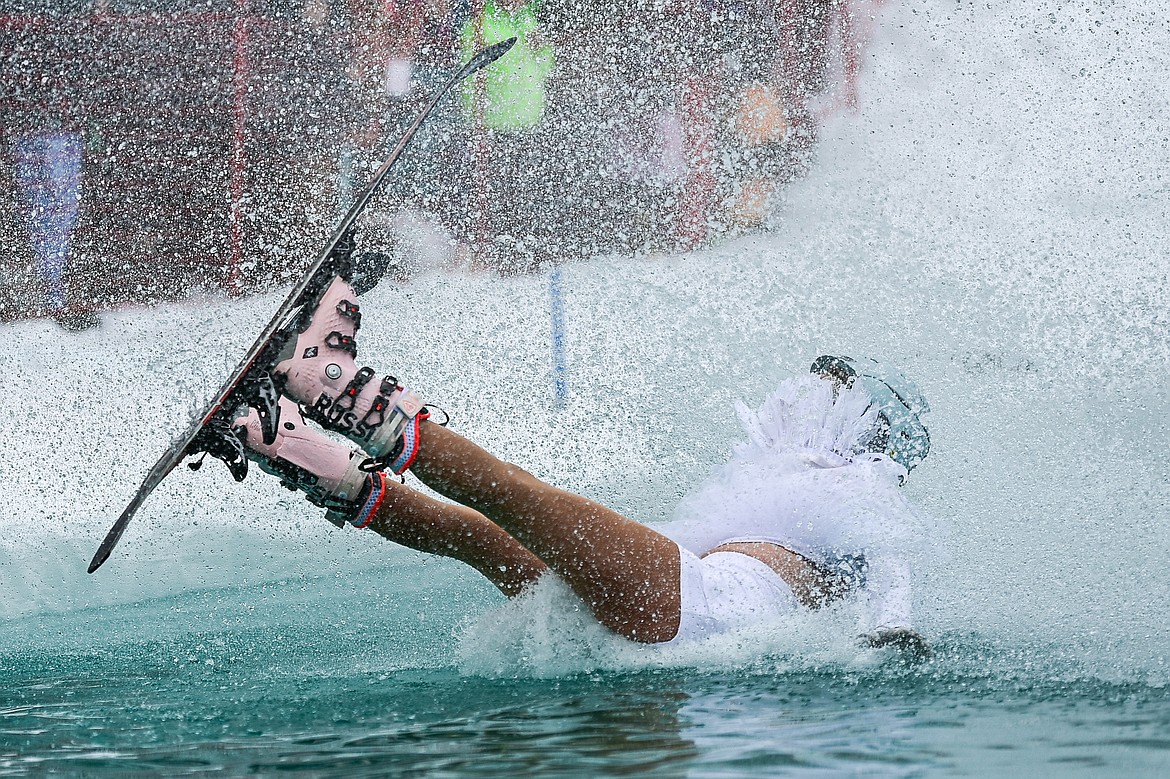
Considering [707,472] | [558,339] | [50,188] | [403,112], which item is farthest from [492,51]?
[50,188]

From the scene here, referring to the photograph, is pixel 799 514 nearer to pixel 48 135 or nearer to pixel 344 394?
pixel 344 394

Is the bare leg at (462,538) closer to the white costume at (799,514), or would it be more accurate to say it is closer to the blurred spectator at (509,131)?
the white costume at (799,514)

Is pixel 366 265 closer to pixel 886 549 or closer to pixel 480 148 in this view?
pixel 886 549

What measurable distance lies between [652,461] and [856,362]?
87.8 inches

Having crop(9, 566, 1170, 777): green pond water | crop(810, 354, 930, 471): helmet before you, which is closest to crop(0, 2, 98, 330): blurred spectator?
crop(9, 566, 1170, 777): green pond water

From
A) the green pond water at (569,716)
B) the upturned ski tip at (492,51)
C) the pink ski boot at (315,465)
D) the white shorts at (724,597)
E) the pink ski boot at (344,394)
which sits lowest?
the green pond water at (569,716)

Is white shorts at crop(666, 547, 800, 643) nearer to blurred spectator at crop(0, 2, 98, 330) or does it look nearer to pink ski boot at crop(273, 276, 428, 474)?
pink ski boot at crop(273, 276, 428, 474)

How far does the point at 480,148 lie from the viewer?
30.0 feet

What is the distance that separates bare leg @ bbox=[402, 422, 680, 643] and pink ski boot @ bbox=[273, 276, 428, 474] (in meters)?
0.05

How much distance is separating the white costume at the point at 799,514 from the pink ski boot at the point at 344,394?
595 millimetres

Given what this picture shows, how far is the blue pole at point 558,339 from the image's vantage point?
20.0ft

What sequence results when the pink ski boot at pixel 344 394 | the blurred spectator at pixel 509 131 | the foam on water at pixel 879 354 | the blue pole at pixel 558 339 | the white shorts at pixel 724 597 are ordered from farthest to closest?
1. the blurred spectator at pixel 509 131
2. the blue pole at pixel 558 339
3. the foam on water at pixel 879 354
4. the white shorts at pixel 724 597
5. the pink ski boot at pixel 344 394

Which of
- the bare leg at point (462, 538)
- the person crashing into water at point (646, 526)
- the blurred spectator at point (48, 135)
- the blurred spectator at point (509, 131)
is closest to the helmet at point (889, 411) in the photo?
the person crashing into water at point (646, 526)

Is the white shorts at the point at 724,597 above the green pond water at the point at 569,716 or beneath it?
above
